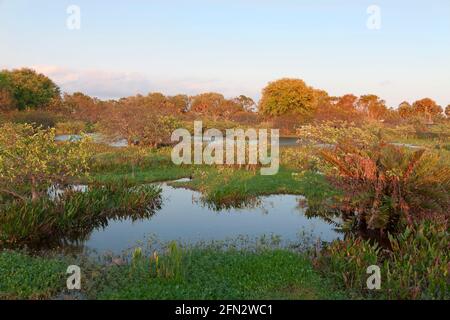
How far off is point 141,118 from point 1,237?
20.6 metres

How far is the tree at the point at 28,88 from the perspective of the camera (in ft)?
186

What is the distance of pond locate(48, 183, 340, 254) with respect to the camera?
10.7 meters

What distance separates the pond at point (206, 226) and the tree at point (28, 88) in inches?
1977

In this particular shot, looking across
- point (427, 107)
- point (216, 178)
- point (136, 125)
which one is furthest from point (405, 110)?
point (216, 178)

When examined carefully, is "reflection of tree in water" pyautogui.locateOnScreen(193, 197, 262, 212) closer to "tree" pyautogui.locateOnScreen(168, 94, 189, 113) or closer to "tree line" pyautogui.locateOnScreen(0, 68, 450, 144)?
"tree line" pyautogui.locateOnScreen(0, 68, 450, 144)

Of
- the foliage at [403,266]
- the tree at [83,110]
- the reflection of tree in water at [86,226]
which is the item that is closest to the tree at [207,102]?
the tree at [83,110]

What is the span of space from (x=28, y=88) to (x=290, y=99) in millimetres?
40404

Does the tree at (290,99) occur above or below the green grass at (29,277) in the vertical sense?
above

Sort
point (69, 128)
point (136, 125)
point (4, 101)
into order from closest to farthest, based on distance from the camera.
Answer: point (136, 125)
point (4, 101)
point (69, 128)

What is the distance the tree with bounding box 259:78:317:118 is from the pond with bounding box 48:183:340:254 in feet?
157

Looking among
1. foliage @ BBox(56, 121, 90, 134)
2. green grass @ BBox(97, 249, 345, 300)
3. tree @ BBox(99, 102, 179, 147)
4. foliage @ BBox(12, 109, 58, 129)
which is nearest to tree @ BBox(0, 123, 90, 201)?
green grass @ BBox(97, 249, 345, 300)

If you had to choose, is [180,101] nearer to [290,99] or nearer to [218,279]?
[290,99]

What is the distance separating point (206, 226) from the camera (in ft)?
39.8

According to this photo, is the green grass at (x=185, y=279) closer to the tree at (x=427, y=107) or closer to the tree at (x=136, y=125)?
the tree at (x=136, y=125)
